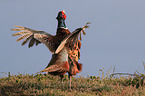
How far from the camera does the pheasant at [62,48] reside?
640cm

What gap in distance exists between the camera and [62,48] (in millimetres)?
6637

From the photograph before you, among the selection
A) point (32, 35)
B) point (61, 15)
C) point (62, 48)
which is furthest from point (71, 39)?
point (32, 35)

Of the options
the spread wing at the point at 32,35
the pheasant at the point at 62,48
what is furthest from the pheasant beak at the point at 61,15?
the spread wing at the point at 32,35

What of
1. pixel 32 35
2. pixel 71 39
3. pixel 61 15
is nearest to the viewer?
pixel 71 39

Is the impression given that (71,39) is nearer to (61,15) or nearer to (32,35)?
(61,15)

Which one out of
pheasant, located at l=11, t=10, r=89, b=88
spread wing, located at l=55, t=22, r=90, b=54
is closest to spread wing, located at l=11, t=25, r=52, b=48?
pheasant, located at l=11, t=10, r=89, b=88

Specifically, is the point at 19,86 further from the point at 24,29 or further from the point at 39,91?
the point at 24,29

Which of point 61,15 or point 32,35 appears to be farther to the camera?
point 32,35

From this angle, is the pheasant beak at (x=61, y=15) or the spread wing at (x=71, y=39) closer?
the spread wing at (x=71, y=39)

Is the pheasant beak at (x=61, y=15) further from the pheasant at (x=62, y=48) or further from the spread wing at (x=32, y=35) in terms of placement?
the spread wing at (x=32, y=35)

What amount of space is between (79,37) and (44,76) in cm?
349

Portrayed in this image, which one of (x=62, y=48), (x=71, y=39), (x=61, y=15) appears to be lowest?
(x=62, y=48)

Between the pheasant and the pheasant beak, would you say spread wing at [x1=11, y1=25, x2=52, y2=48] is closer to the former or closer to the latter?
the pheasant

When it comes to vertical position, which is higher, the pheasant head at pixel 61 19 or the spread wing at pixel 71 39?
the pheasant head at pixel 61 19
